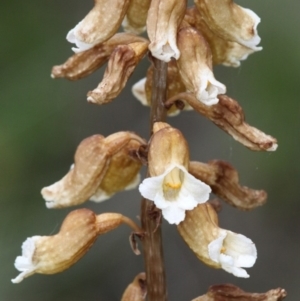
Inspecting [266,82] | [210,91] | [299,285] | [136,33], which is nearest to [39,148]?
[266,82]

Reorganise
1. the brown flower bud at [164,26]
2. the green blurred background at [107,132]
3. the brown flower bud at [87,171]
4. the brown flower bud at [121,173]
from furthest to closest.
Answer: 1. the green blurred background at [107,132]
2. the brown flower bud at [121,173]
3. the brown flower bud at [87,171]
4. the brown flower bud at [164,26]

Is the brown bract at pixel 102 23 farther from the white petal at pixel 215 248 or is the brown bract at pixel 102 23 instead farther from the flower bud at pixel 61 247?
the white petal at pixel 215 248

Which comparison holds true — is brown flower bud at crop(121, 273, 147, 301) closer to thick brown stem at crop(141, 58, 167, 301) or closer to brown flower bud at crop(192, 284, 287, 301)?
thick brown stem at crop(141, 58, 167, 301)

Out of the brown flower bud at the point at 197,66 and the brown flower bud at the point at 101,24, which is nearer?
the brown flower bud at the point at 197,66

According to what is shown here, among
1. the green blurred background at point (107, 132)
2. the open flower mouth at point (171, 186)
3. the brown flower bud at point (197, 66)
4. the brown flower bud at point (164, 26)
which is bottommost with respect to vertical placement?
the green blurred background at point (107, 132)

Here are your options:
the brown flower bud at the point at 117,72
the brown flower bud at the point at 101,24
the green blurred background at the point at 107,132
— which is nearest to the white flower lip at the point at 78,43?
the brown flower bud at the point at 101,24

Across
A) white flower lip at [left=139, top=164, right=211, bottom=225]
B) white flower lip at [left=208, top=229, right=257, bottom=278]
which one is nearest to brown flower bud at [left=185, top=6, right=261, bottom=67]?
white flower lip at [left=139, top=164, right=211, bottom=225]
